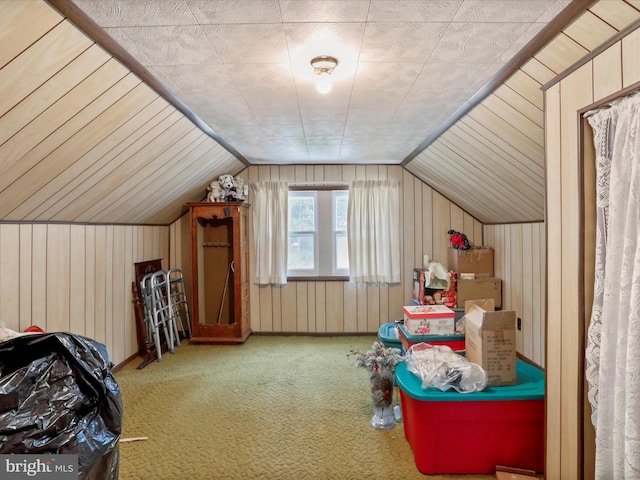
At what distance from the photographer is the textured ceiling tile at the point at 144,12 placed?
144 cm

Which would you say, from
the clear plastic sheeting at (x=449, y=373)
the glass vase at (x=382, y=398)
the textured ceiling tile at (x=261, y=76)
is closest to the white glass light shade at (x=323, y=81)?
the textured ceiling tile at (x=261, y=76)

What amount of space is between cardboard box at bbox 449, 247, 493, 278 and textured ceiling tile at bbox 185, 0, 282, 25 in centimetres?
331

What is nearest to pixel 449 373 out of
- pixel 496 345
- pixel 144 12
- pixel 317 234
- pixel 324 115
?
pixel 496 345

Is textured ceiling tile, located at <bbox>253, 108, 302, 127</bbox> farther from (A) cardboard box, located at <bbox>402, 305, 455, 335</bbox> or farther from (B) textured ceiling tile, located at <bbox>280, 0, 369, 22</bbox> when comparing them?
(A) cardboard box, located at <bbox>402, 305, 455, 335</bbox>

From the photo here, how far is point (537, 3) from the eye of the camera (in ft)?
4.77

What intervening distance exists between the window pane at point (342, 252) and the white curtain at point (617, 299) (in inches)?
132

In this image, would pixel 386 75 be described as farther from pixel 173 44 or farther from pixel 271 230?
pixel 271 230

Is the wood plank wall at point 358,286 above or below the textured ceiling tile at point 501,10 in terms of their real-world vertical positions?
below

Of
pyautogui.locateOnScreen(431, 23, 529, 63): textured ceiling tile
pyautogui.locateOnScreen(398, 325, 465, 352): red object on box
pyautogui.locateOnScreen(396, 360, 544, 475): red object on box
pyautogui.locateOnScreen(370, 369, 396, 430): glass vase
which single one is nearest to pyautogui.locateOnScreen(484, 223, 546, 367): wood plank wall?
pyautogui.locateOnScreen(398, 325, 465, 352): red object on box

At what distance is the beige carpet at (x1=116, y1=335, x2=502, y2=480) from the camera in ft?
6.77

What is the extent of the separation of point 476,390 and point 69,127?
259 centimetres

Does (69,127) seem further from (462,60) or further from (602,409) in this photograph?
(602,409)

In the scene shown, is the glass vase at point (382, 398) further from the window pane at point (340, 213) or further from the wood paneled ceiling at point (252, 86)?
the window pane at point (340, 213)

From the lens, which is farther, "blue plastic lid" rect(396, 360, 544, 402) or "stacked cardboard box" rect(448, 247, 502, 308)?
"stacked cardboard box" rect(448, 247, 502, 308)
